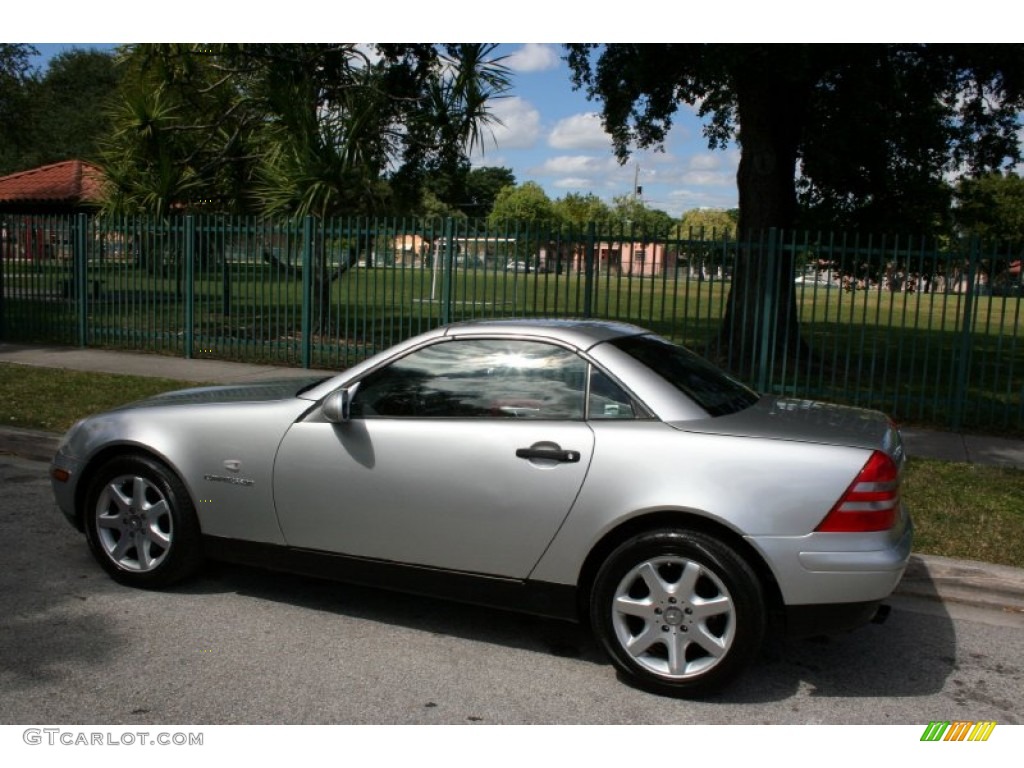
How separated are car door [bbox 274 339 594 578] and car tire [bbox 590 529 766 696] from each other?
1.24ft

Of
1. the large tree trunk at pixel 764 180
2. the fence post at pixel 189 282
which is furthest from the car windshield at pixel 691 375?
the fence post at pixel 189 282

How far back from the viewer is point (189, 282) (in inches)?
541

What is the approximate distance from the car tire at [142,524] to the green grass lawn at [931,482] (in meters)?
4.01

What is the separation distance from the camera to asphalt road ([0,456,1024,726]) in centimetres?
378

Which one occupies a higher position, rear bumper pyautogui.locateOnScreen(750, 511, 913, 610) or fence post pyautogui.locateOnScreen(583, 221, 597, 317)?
fence post pyautogui.locateOnScreen(583, 221, 597, 317)

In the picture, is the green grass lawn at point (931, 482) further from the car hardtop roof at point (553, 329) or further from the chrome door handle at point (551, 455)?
the chrome door handle at point (551, 455)

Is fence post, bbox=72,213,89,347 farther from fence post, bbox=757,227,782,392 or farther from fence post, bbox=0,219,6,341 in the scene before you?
fence post, bbox=757,227,782,392

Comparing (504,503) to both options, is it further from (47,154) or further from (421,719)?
(47,154)

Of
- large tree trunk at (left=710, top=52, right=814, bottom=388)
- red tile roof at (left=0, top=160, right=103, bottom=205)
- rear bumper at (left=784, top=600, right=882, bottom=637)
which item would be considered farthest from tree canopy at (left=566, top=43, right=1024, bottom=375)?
red tile roof at (left=0, top=160, right=103, bottom=205)

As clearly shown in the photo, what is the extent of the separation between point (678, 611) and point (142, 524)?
2810mm

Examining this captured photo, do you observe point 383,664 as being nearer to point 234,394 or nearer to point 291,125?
point 234,394

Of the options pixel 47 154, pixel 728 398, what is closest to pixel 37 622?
pixel 728 398
